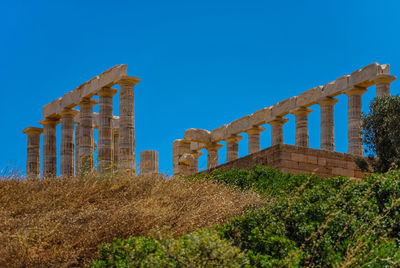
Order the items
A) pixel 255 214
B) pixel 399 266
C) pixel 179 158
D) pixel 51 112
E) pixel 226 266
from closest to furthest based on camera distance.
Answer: pixel 226 266
pixel 399 266
pixel 255 214
pixel 51 112
pixel 179 158

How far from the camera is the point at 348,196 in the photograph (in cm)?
867

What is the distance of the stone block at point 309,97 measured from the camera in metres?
28.5

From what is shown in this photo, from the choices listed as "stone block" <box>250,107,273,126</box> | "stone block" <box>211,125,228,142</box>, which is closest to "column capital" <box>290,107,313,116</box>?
"stone block" <box>250,107,273,126</box>

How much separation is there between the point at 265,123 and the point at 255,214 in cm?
2503

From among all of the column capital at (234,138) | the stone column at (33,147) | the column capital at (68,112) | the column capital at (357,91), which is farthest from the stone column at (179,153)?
the column capital at (357,91)

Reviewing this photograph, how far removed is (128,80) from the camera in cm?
2625

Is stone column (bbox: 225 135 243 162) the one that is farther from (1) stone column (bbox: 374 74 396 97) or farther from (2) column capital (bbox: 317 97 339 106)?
(1) stone column (bbox: 374 74 396 97)

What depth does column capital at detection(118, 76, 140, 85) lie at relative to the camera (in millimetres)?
26122

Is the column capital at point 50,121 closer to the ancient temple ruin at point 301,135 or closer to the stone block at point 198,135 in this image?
the ancient temple ruin at point 301,135

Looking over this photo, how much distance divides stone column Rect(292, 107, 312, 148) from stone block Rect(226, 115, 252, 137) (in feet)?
13.7

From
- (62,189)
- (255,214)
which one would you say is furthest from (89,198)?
(255,214)

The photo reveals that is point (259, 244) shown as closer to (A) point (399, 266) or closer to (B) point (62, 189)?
(A) point (399, 266)

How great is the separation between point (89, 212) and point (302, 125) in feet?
74.0

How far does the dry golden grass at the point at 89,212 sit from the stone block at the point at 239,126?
73.2 feet
